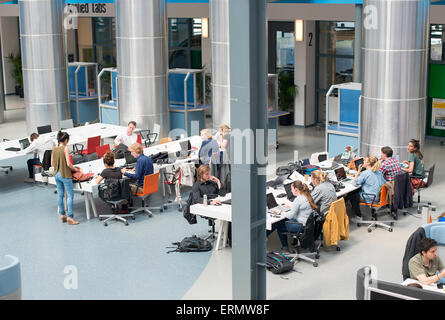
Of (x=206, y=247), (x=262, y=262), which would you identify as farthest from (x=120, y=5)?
(x=262, y=262)

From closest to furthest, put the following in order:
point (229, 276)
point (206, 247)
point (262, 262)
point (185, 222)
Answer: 1. point (262, 262)
2. point (229, 276)
3. point (206, 247)
4. point (185, 222)

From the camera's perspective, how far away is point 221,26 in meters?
15.6

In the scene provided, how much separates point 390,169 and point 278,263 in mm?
3356

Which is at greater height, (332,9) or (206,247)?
(332,9)

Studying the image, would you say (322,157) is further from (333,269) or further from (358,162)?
(333,269)

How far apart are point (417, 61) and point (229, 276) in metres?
6.16

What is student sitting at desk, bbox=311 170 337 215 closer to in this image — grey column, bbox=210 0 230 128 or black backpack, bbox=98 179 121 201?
black backpack, bbox=98 179 121 201

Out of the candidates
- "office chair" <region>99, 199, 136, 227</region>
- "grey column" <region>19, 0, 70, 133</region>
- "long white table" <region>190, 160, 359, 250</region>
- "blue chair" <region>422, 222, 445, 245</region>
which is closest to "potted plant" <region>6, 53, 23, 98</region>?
"grey column" <region>19, 0, 70, 133</region>

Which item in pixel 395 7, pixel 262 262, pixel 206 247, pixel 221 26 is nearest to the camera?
pixel 262 262

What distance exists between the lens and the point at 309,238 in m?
9.68

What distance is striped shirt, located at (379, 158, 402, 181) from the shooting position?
11773 mm

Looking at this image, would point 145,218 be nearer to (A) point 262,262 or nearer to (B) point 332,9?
(A) point 262,262

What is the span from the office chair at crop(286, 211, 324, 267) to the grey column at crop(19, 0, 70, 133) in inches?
402

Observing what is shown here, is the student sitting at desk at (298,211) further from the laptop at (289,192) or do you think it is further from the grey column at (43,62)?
the grey column at (43,62)
